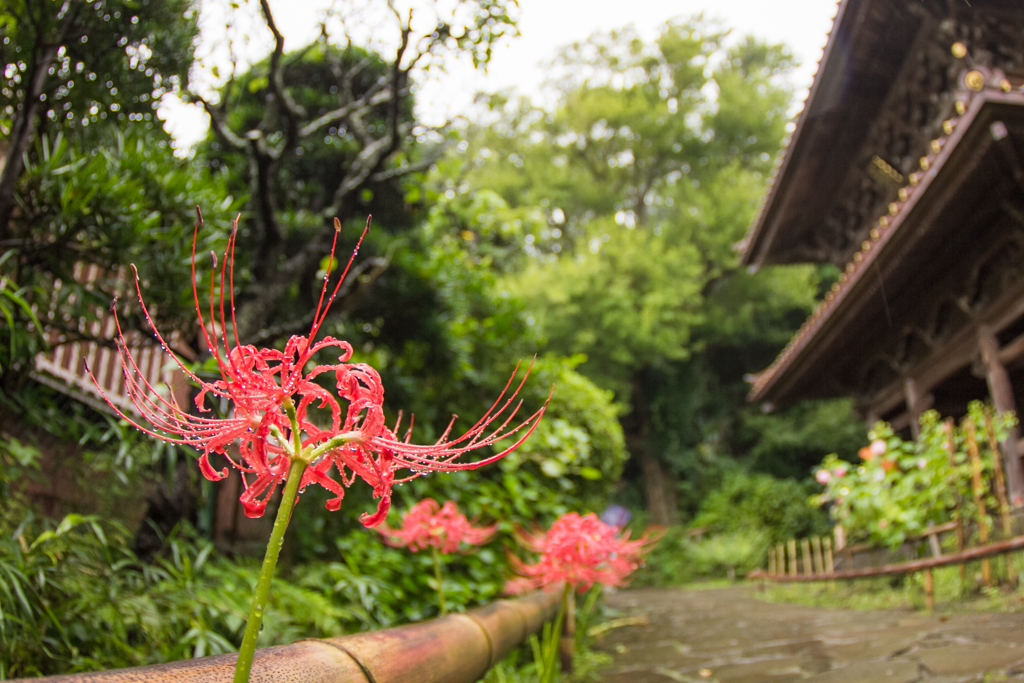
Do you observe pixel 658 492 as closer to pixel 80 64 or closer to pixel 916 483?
pixel 916 483

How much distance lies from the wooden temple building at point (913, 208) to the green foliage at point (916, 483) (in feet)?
1.68

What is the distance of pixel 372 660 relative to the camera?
1104 mm

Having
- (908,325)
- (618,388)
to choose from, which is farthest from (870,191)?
(618,388)

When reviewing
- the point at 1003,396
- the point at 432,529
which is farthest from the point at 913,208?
the point at 432,529

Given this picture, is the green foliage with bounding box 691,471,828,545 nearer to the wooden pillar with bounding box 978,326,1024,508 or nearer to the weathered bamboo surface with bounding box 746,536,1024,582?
the weathered bamboo surface with bounding box 746,536,1024,582

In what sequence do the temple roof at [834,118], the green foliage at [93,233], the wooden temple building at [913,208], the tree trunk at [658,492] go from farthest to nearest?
the tree trunk at [658,492] → the temple roof at [834,118] → the wooden temple building at [913,208] → the green foliage at [93,233]

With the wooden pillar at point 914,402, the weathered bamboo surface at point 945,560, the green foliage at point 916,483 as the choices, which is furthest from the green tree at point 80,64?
the wooden pillar at point 914,402

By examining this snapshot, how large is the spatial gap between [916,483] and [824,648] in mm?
2718

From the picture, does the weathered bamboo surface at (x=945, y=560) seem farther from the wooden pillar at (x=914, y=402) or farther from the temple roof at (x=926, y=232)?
the temple roof at (x=926, y=232)

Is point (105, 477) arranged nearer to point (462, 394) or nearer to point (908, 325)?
point (462, 394)

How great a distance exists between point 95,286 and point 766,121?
816 inches

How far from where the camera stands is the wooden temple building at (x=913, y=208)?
4.48m

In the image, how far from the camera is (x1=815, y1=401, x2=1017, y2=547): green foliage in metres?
4.73

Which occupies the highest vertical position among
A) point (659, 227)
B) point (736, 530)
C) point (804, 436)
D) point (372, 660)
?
point (659, 227)
